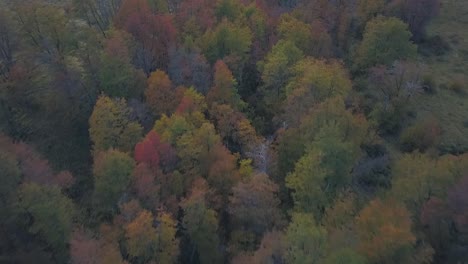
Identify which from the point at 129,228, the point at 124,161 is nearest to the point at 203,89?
the point at 124,161

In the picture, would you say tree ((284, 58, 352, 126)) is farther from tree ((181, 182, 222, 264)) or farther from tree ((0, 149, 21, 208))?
tree ((0, 149, 21, 208))

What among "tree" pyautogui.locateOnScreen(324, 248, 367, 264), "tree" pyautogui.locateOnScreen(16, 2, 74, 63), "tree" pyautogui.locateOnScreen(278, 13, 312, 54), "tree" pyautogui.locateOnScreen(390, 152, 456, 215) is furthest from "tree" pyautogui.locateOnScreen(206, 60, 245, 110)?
"tree" pyautogui.locateOnScreen(324, 248, 367, 264)

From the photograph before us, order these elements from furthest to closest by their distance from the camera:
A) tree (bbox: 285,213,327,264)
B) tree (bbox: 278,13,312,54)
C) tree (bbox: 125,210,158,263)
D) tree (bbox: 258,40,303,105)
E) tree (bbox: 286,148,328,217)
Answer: tree (bbox: 278,13,312,54)
tree (bbox: 258,40,303,105)
tree (bbox: 286,148,328,217)
tree (bbox: 125,210,158,263)
tree (bbox: 285,213,327,264)

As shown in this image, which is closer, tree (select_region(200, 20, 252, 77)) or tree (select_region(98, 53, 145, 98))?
tree (select_region(98, 53, 145, 98))

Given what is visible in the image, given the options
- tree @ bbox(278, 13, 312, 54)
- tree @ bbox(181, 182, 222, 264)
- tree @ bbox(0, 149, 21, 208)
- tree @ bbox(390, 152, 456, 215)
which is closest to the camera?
tree @ bbox(0, 149, 21, 208)

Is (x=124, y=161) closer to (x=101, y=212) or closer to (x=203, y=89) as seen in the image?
(x=101, y=212)

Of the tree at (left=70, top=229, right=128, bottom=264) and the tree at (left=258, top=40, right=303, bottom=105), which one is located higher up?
the tree at (left=258, top=40, right=303, bottom=105)
